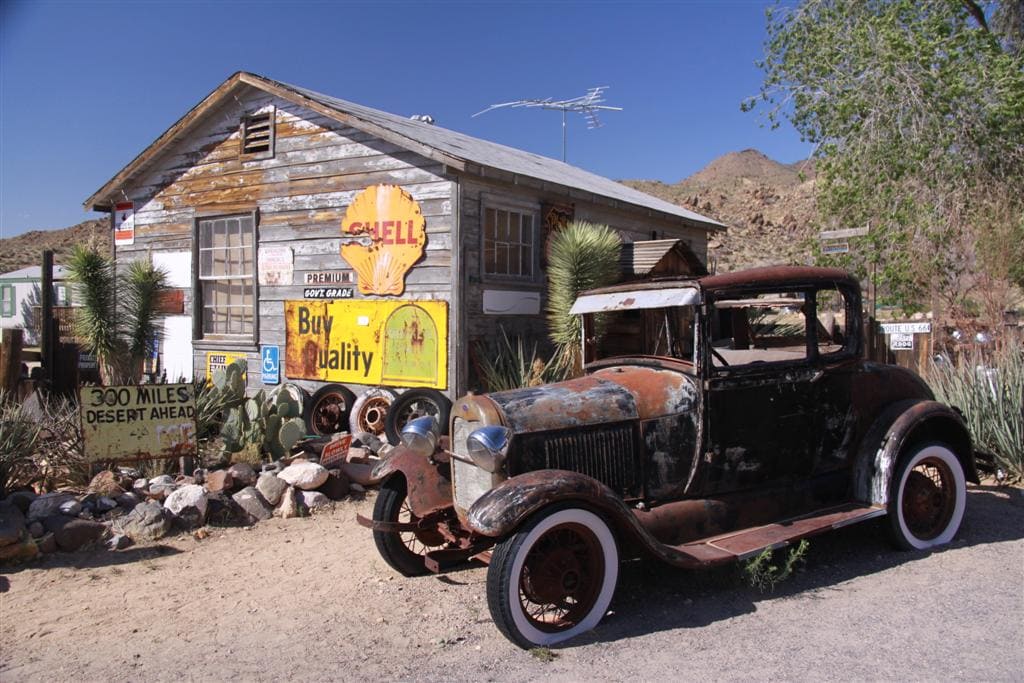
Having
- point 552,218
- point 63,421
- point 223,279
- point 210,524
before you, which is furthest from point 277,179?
point 210,524

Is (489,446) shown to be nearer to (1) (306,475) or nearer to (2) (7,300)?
(1) (306,475)

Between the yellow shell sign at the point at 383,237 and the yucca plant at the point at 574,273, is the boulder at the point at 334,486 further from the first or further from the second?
the yellow shell sign at the point at 383,237

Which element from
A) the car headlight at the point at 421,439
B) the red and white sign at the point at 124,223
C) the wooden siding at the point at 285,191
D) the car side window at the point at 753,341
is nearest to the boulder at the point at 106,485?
the car headlight at the point at 421,439

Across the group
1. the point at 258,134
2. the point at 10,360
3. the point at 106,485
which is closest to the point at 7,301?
the point at 258,134

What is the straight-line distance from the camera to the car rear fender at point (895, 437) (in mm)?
4996

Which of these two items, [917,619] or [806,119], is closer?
[917,619]

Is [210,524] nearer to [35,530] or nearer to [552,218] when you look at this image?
[35,530]

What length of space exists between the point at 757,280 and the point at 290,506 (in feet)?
13.5

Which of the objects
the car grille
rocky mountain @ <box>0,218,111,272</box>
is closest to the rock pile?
the car grille

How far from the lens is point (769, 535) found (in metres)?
4.57

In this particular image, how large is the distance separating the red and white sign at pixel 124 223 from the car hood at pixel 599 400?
958cm

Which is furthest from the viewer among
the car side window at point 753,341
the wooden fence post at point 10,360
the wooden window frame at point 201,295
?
the wooden window frame at point 201,295

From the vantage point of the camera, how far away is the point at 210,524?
19.9 feet

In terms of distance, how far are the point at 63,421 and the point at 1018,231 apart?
11.4m
